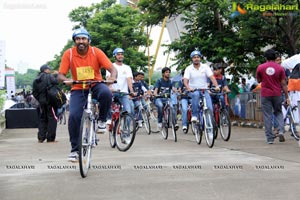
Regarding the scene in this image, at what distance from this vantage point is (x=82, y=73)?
8.57 metres

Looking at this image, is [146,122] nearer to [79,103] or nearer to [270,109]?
[270,109]

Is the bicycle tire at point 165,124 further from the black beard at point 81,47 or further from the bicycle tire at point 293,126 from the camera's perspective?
the black beard at point 81,47

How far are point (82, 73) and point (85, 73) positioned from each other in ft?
0.13

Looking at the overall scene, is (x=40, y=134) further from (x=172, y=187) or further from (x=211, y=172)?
(x=172, y=187)

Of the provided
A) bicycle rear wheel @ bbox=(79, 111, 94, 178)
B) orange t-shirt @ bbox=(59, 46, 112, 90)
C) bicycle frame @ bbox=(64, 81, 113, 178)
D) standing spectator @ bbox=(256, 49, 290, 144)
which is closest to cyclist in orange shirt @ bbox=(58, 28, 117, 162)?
orange t-shirt @ bbox=(59, 46, 112, 90)

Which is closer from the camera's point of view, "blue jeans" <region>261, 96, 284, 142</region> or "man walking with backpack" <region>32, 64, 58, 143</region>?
"blue jeans" <region>261, 96, 284, 142</region>

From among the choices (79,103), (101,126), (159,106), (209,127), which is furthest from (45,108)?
(79,103)

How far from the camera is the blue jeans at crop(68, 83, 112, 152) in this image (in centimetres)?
853

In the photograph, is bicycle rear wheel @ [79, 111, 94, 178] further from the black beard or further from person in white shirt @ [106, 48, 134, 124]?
person in white shirt @ [106, 48, 134, 124]

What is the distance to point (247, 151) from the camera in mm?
10844

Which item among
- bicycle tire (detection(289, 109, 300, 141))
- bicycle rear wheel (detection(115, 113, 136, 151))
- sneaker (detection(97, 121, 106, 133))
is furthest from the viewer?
bicycle tire (detection(289, 109, 300, 141))

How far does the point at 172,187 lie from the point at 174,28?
2444 inches

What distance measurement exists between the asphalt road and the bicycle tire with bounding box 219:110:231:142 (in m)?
1.38

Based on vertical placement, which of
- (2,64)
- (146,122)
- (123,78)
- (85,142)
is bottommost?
(146,122)
